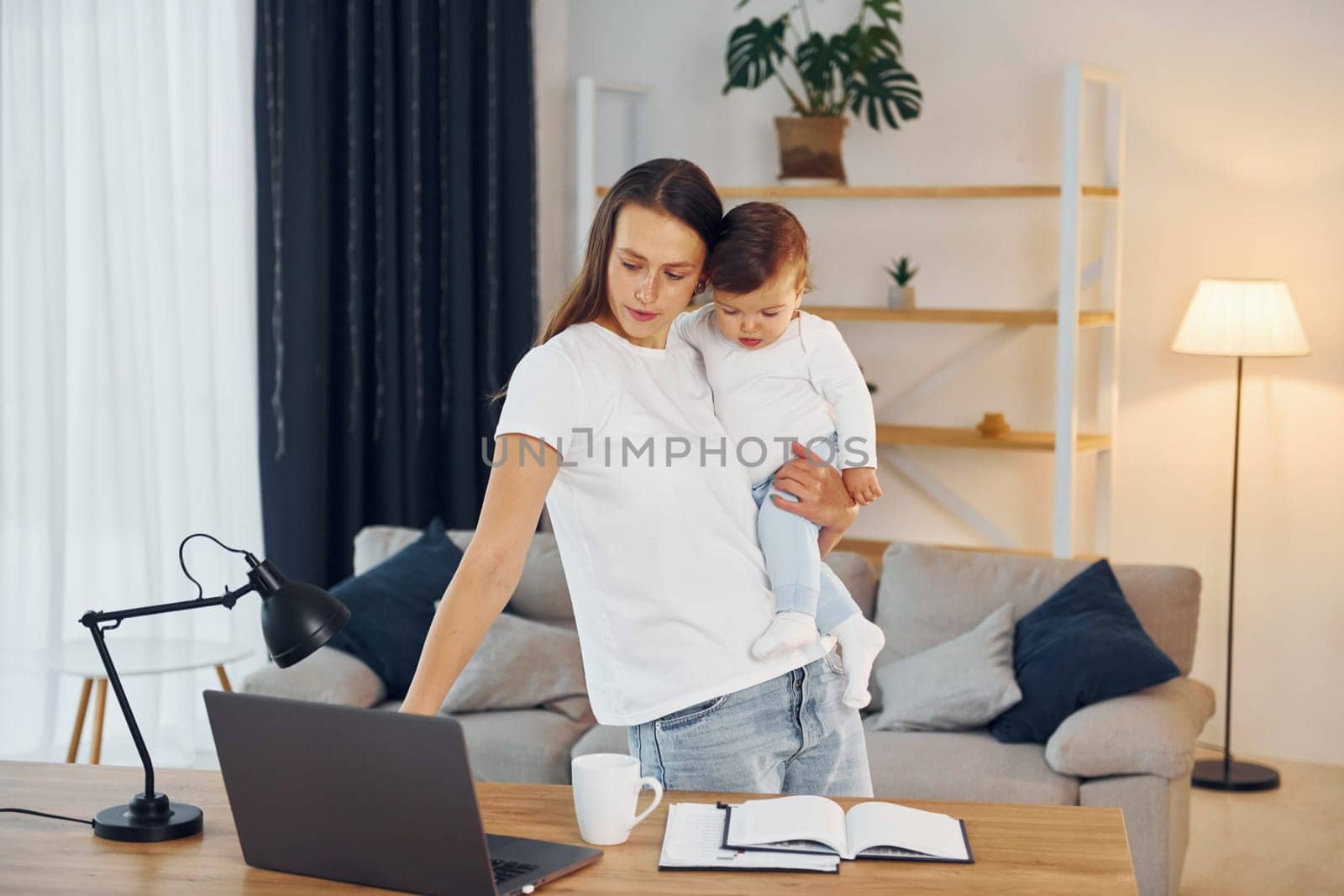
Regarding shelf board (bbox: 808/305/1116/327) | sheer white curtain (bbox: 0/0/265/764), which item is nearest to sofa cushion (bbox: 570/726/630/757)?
sheer white curtain (bbox: 0/0/265/764)

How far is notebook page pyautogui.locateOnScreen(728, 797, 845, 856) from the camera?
4.76ft

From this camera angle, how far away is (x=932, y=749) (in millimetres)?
3148

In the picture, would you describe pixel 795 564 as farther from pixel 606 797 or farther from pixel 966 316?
pixel 966 316

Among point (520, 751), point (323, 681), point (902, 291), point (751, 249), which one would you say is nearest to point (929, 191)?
point (902, 291)

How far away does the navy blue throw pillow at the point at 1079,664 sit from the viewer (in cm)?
317

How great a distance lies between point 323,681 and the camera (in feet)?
10.8

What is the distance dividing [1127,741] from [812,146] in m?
2.29

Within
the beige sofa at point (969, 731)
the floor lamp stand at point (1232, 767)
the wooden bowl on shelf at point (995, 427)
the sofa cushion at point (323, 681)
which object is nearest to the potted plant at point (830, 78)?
the wooden bowl on shelf at point (995, 427)

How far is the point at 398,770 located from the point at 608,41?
4.20 m

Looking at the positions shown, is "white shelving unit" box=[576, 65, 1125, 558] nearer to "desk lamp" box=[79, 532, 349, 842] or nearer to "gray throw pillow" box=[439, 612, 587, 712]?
"gray throw pillow" box=[439, 612, 587, 712]

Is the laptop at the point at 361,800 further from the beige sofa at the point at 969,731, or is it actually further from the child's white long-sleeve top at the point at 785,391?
the beige sofa at the point at 969,731

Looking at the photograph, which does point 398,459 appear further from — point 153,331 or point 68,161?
point 68,161

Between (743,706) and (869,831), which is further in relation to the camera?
(743,706)

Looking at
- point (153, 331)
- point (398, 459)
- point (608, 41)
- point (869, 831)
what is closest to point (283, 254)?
point (153, 331)
